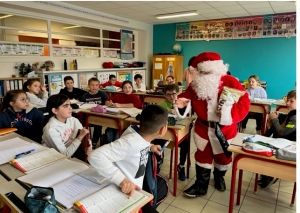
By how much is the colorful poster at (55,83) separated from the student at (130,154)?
4.42m

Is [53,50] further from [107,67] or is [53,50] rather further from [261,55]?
[261,55]

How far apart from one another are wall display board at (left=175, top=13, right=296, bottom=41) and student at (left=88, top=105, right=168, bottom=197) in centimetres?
620

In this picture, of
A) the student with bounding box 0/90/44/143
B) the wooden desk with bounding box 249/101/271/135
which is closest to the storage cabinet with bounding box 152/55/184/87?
the wooden desk with bounding box 249/101/271/135

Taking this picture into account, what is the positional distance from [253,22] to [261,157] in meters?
5.91

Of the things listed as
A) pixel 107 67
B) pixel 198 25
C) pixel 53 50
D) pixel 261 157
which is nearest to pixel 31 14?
pixel 53 50

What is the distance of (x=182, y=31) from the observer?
7375mm

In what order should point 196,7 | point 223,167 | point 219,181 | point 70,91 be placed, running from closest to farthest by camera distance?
point 223,167
point 219,181
point 70,91
point 196,7

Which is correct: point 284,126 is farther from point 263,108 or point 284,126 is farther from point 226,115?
point 263,108

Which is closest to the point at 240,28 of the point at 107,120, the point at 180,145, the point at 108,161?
the point at 180,145

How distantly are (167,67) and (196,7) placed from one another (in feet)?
7.73

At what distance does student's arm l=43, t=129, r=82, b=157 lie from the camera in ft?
5.50

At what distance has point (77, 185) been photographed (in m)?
1.07

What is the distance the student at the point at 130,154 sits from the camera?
103 cm

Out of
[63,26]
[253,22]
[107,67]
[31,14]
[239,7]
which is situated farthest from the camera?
[107,67]
